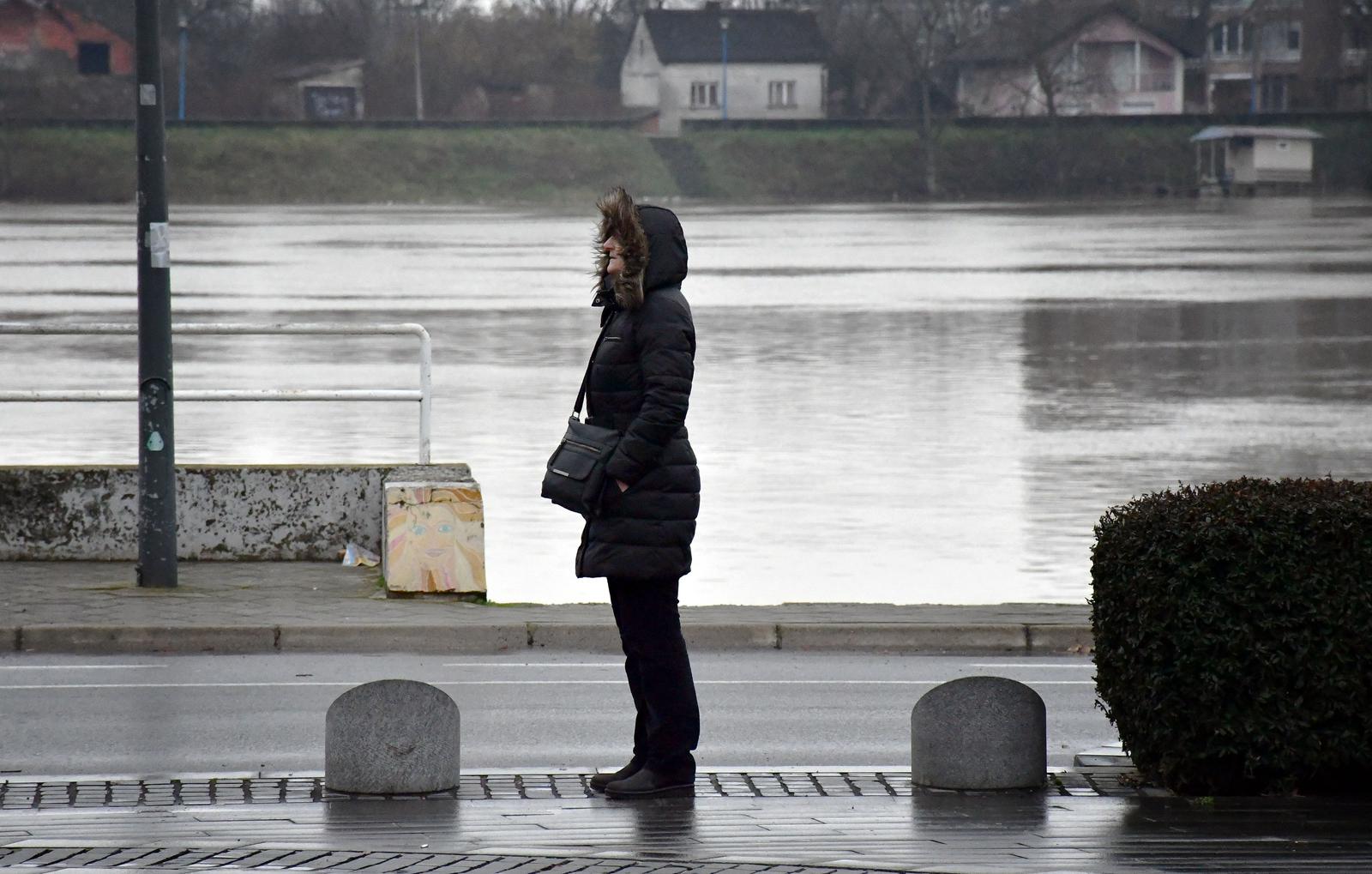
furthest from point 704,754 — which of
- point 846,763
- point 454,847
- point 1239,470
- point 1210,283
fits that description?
point 1210,283

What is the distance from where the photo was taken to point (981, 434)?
22.8 m

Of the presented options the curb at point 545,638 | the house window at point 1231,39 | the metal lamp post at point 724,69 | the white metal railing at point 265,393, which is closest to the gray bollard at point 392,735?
the curb at point 545,638

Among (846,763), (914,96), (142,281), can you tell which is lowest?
(846,763)

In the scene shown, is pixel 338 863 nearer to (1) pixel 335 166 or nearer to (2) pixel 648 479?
(2) pixel 648 479

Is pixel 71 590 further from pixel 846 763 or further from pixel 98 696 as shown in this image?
pixel 846 763

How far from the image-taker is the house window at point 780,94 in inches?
5320

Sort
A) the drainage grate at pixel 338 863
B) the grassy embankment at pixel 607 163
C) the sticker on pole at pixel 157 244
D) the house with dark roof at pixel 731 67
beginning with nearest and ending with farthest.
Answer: the drainage grate at pixel 338 863, the sticker on pole at pixel 157 244, the grassy embankment at pixel 607 163, the house with dark roof at pixel 731 67

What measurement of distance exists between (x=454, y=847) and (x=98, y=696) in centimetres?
407

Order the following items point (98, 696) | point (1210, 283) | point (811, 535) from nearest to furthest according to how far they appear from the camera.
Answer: point (98, 696) → point (811, 535) → point (1210, 283)

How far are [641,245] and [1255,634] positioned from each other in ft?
7.37

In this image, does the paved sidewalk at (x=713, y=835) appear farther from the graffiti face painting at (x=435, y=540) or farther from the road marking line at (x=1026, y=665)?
the graffiti face painting at (x=435, y=540)

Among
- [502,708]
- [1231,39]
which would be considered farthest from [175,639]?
[1231,39]

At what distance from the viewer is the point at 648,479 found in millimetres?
7305

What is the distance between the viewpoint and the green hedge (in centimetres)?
670
